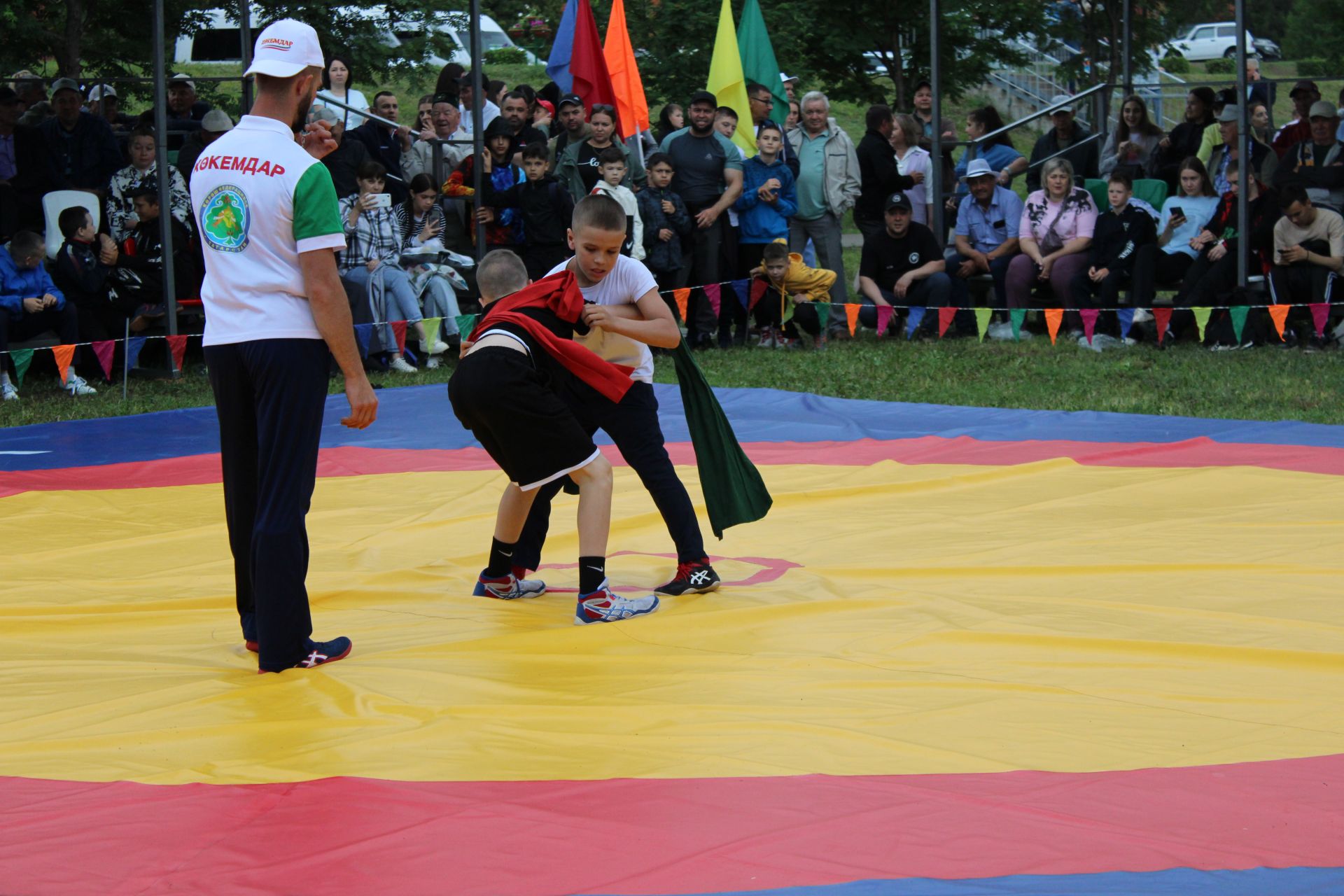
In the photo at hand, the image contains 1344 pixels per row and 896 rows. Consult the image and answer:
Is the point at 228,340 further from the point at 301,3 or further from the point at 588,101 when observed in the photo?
the point at 301,3

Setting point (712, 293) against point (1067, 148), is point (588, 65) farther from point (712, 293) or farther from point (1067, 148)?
point (1067, 148)

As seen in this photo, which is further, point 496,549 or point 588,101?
point 588,101

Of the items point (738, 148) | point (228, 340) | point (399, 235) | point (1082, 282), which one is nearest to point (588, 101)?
point (738, 148)

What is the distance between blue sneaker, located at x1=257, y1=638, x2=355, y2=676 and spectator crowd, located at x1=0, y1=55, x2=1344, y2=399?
22.8 feet

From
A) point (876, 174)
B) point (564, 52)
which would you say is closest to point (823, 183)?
point (876, 174)

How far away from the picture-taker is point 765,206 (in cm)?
1227

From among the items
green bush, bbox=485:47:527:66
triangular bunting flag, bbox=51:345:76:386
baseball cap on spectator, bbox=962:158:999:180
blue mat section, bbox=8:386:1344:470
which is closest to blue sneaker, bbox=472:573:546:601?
blue mat section, bbox=8:386:1344:470

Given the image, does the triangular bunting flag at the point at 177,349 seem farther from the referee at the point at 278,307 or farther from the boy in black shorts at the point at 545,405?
the referee at the point at 278,307

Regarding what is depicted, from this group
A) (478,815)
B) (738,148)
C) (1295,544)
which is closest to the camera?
(478,815)

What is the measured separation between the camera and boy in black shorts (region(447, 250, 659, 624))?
15.4 ft

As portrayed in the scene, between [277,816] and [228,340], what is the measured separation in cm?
153

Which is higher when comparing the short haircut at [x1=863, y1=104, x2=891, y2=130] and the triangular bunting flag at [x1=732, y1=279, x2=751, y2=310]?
the short haircut at [x1=863, y1=104, x2=891, y2=130]

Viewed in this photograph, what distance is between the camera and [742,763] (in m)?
3.36

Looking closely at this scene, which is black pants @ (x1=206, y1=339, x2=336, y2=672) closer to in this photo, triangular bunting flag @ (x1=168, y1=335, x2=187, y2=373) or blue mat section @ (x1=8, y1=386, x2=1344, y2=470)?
blue mat section @ (x1=8, y1=386, x2=1344, y2=470)
